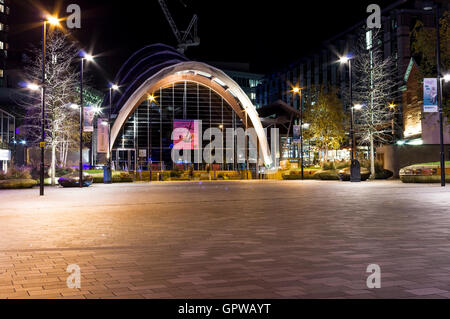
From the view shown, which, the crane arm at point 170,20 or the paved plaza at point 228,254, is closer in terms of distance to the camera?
the paved plaza at point 228,254

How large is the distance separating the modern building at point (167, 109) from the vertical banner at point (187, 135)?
14cm

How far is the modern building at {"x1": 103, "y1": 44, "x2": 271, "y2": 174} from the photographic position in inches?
2259

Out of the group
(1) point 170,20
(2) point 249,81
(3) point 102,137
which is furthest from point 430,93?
(1) point 170,20

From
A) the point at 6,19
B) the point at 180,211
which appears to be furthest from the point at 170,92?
the point at 6,19

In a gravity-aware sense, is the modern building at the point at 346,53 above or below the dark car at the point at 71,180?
above

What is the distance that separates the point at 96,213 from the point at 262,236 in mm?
6919

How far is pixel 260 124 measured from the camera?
206 feet

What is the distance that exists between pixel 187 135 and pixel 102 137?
1353 cm

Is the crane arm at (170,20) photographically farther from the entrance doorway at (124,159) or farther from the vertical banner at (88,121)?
the vertical banner at (88,121)

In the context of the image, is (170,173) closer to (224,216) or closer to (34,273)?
(224,216)

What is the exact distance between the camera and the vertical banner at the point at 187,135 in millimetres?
60719

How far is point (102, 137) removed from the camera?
50656 millimetres

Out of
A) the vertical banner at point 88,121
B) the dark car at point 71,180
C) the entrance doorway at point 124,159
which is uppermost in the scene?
the vertical banner at point 88,121

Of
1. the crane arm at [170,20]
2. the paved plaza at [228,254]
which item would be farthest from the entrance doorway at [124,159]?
the crane arm at [170,20]
